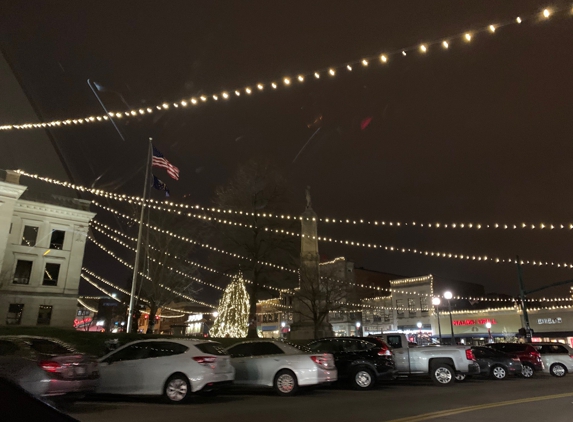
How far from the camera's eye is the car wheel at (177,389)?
901 cm

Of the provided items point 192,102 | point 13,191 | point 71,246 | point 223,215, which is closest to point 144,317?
point 71,246

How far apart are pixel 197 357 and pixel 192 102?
828 centimetres

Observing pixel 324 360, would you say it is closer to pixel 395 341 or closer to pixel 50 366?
pixel 395 341

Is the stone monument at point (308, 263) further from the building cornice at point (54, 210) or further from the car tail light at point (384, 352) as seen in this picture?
the building cornice at point (54, 210)

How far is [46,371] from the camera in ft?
24.3

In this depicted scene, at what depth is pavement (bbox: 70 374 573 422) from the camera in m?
7.25

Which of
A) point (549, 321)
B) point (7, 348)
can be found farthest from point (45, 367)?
point (549, 321)

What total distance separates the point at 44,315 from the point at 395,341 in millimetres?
31676

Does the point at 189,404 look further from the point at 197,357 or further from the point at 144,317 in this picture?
the point at 144,317

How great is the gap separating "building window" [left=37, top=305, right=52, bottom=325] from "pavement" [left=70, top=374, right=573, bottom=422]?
2986cm

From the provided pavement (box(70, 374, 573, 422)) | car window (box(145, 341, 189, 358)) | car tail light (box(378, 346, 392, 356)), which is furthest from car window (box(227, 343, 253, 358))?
car tail light (box(378, 346, 392, 356))

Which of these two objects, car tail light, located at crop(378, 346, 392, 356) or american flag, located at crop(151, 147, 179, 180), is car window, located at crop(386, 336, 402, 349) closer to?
car tail light, located at crop(378, 346, 392, 356)

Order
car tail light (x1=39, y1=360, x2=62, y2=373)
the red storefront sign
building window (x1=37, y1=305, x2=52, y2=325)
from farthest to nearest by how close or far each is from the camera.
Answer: the red storefront sign < building window (x1=37, y1=305, x2=52, y2=325) < car tail light (x1=39, y1=360, x2=62, y2=373)

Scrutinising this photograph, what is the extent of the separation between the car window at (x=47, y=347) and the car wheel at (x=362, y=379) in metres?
8.03
